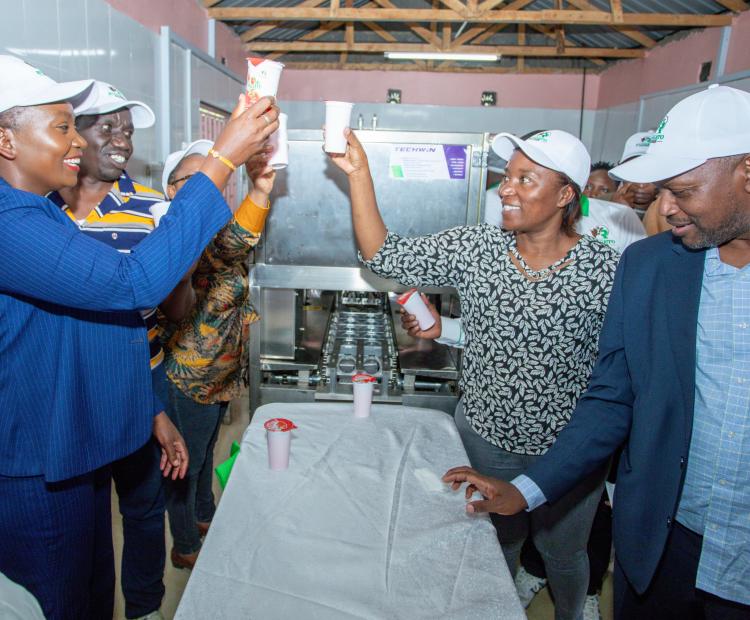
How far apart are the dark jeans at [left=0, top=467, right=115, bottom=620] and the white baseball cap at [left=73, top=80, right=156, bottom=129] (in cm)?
106

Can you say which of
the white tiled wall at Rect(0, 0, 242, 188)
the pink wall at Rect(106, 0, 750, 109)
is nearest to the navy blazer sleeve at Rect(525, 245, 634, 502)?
the white tiled wall at Rect(0, 0, 242, 188)

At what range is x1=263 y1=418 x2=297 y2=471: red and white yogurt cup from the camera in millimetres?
1518

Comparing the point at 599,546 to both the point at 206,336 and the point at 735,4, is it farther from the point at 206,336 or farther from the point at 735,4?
the point at 735,4

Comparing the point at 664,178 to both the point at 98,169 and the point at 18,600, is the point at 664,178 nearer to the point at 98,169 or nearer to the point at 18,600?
the point at 18,600

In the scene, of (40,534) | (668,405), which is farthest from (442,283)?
(40,534)

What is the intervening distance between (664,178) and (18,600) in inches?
55.5

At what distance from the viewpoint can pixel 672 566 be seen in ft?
4.47

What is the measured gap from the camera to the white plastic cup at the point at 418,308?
208 centimetres

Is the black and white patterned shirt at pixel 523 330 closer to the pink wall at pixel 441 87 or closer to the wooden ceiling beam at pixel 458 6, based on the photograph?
the wooden ceiling beam at pixel 458 6

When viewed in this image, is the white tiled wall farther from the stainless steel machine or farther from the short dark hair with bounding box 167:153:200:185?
the stainless steel machine

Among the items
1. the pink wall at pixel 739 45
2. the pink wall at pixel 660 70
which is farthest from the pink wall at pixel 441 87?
the pink wall at pixel 739 45

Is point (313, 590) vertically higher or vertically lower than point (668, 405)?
lower

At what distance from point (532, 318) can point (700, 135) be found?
→ 0.70 meters

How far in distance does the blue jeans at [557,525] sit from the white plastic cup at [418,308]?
384 millimetres
